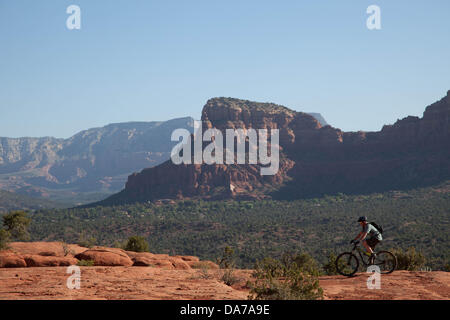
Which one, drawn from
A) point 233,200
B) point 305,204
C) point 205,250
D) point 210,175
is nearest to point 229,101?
point 210,175

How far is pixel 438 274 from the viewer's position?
657 inches

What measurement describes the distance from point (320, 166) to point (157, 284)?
12529 cm

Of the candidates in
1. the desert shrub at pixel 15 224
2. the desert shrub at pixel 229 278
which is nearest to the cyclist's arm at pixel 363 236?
the desert shrub at pixel 229 278

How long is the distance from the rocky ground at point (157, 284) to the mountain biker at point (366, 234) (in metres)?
1.14

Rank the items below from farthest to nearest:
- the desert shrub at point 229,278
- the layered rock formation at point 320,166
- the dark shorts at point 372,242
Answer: the layered rock formation at point 320,166 < the desert shrub at point 229,278 < the dark shorts at point 372,242

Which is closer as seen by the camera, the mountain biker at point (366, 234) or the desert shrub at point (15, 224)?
the mountain biker at point (366, 234)

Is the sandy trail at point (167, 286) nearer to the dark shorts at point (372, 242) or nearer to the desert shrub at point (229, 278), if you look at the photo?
the desert shrub at point (229, 278)

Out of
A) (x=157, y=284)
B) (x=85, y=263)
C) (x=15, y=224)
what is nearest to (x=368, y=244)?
(x=157, y=284)

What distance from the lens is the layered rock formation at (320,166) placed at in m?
121

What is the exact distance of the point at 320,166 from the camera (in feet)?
447

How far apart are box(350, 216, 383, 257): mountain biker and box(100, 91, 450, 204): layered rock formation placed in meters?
100

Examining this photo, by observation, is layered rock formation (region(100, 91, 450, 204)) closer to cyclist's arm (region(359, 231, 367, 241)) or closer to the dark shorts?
the dark shorts

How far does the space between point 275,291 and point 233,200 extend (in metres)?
108

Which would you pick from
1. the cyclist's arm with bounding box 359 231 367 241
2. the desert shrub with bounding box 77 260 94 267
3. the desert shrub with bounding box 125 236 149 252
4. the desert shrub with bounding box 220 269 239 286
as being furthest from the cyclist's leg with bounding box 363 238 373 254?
the desert shrub with bounding box 125 236 149 252
